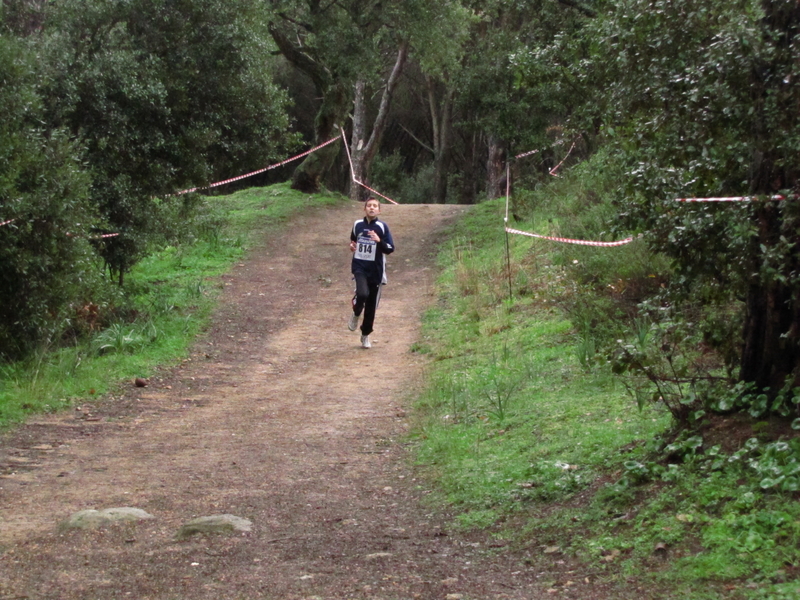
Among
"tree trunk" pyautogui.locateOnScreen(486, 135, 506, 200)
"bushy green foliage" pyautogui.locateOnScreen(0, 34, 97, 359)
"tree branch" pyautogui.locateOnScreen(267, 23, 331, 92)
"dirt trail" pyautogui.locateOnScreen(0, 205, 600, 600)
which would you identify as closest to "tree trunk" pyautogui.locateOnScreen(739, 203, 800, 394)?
"dirt trail" pyautogui.locateOnScreen(0, 205, 600, 600)

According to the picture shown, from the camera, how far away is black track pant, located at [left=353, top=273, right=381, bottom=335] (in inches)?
439

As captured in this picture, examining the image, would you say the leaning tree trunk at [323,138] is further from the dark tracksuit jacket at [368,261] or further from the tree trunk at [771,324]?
the tree trunk at [771,324]

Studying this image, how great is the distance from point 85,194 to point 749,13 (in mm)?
6944

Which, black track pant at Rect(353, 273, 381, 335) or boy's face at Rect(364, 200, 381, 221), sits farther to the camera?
black track pant at Rect(353, 273, 381, 335)

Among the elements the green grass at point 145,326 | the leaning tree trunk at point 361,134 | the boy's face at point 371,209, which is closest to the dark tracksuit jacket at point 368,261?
the boy's face at point 371,209

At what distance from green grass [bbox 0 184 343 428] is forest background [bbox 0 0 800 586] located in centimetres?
11

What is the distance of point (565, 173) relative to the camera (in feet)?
62.8

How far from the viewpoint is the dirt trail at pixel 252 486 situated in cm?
454

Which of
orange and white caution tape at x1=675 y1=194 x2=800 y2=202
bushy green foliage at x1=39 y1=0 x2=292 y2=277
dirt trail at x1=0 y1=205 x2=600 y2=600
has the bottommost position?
dirt trail at x1=0 y1=205 x2=600 y2=600

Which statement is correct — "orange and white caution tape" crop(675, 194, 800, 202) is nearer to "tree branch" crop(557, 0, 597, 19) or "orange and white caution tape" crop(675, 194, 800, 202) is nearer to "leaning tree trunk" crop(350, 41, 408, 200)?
"tree branch" crop(557, 0, 597, 19)

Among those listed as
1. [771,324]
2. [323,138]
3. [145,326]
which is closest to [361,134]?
[323,138]

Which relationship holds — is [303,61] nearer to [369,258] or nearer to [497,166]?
[497,166]

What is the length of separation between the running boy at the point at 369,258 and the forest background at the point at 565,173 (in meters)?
1.44

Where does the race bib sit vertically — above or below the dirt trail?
above
